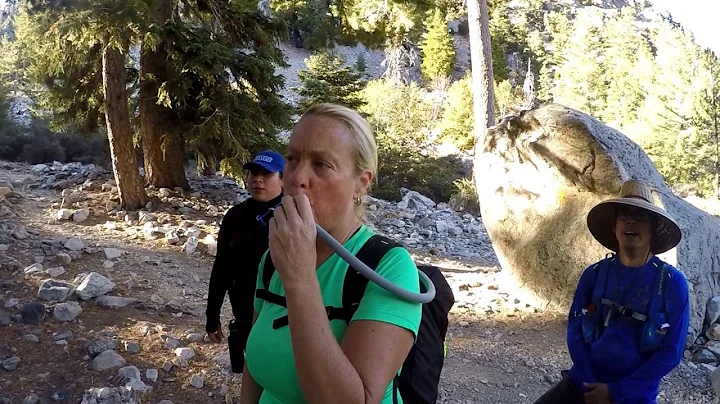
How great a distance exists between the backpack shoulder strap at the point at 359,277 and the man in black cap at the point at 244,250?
6.30 ft

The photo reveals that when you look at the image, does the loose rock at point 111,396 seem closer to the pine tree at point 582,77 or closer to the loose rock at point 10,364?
the loose rock at point 10,364

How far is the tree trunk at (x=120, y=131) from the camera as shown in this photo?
8.73 metres

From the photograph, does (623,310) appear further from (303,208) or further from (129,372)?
(129,372)

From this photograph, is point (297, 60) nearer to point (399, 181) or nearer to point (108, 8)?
point (399, 181)

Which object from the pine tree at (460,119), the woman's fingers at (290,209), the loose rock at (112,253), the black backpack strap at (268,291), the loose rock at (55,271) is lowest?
the pine tree at (460,119)

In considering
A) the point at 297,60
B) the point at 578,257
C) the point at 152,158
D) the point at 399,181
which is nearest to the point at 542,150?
the point at 578,257

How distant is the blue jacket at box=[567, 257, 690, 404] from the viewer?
2.36 meters

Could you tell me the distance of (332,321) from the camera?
1.31 metres

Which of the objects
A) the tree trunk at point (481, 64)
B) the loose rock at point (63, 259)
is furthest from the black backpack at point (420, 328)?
the tree trunk at point (481, 64)

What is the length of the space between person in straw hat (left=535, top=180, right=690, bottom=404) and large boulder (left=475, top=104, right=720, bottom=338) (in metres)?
3.62

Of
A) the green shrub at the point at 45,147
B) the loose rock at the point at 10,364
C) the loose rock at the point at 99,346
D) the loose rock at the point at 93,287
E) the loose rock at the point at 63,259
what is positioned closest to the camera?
the loose rock at the point at 10,364

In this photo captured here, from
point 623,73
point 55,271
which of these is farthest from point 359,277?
point 623,73

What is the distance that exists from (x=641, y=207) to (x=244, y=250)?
83.1 inches

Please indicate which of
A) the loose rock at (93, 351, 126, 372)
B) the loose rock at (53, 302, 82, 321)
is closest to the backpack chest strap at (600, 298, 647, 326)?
the loose rock at (93, 351, 126, 372)
